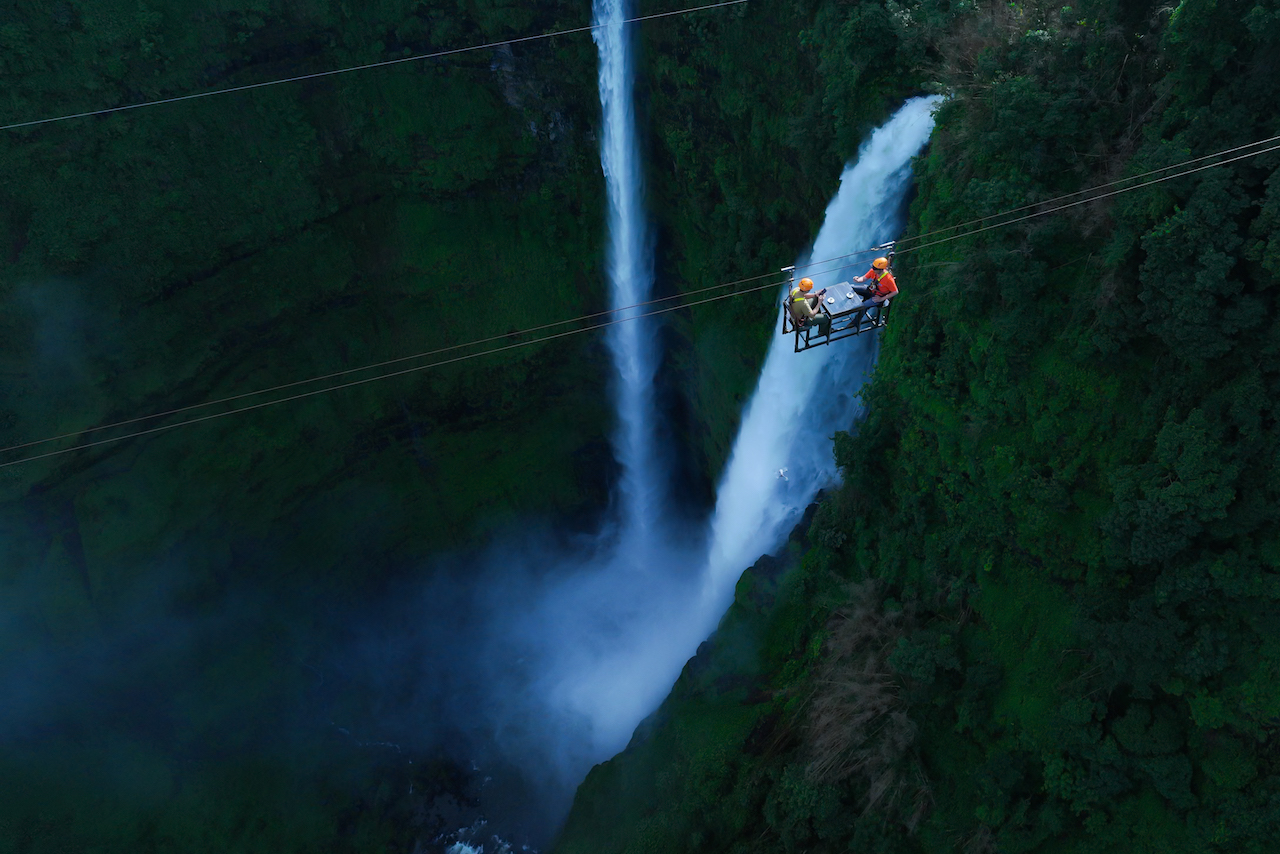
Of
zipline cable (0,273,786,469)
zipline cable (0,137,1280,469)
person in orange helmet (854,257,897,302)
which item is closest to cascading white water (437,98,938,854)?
zipline cable (0,137,1280,469)

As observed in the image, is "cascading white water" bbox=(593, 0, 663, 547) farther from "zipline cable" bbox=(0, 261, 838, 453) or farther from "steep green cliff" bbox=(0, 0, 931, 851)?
"zipline cable" bbox=(0, 261, 838, 453)

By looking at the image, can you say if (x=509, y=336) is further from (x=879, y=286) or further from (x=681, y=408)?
(x=879, y=286)

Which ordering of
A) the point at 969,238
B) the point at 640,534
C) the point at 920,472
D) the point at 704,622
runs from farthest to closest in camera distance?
1. the point at 640,534
2. the point at 704,622
3. the point at 920,472
4. the point at 969,238

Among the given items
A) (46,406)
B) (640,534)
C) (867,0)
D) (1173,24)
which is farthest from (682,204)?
(46,406)

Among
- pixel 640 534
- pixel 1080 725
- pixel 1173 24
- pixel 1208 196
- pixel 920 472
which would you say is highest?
pixel 1173 24

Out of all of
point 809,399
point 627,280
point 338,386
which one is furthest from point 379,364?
point 809,399

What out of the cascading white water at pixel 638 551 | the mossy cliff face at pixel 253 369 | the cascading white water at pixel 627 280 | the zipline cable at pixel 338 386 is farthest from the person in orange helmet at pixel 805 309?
the mossy cliff face at pixel 253 369

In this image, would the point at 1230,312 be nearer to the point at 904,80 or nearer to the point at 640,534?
the point at 904,80
